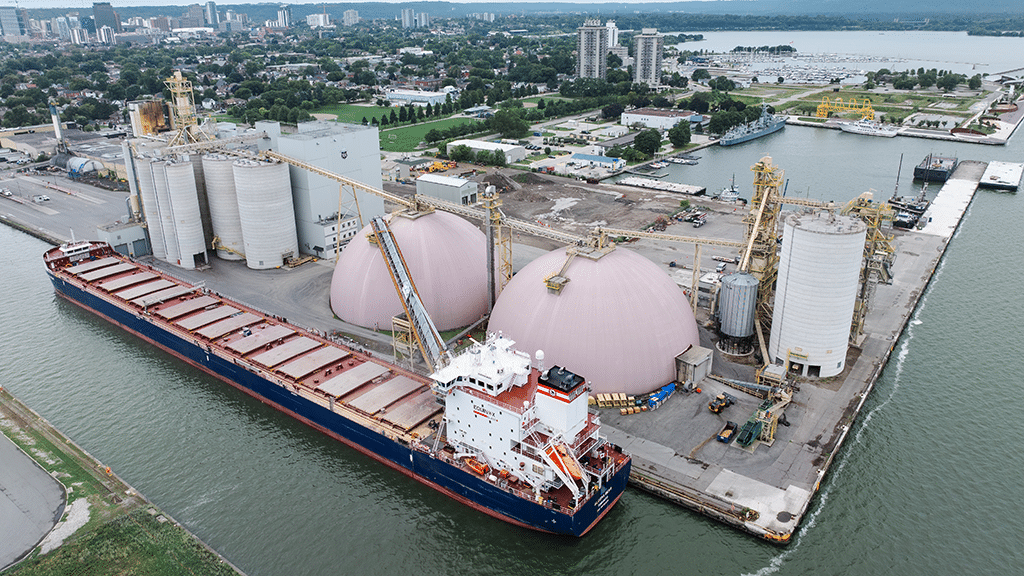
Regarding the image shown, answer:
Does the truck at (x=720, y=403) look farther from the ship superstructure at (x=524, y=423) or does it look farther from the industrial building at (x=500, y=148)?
the industrial building at (x=500, y=148)

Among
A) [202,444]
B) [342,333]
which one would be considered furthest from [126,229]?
[202,444]

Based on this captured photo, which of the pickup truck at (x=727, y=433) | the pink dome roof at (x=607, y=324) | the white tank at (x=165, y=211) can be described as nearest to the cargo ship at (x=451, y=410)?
the pink dome roof at (x=607, y=324)

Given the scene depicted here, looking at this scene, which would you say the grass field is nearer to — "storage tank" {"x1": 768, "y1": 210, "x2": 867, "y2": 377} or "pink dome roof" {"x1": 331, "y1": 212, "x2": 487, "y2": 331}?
"pink dome roof" {"x1": 331, "y1": 212, "x2": 487, "y2": 331}

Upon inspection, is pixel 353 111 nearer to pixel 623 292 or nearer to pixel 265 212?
pixel 265 212

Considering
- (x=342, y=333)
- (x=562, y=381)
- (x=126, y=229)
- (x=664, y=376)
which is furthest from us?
(x=126, y=229)

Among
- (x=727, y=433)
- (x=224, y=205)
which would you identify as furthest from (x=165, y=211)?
(x=727, y=433)

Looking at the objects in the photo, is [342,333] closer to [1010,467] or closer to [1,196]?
[1010,467]
